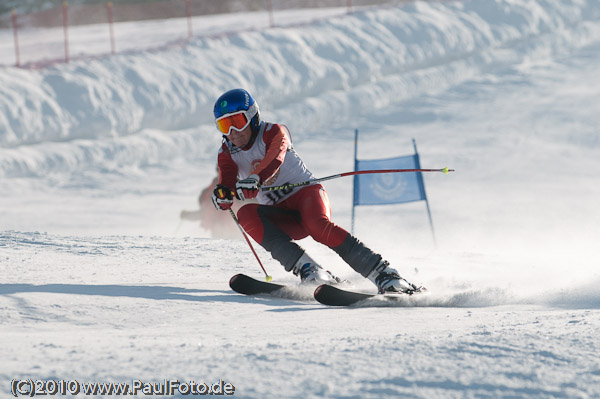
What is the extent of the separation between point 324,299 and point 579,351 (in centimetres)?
159

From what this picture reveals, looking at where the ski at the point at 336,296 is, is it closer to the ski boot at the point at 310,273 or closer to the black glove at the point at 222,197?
the ski boot at the point at 310,273

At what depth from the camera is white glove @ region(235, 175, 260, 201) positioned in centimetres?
443

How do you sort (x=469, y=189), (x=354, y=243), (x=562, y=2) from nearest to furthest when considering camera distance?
(x=354, y=243) → (x=469, y=189) → (x=562, y=2)

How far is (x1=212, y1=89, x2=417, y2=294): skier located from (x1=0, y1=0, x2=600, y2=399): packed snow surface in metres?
0.34

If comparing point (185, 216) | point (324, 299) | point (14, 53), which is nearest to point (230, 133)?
point (324, 299)

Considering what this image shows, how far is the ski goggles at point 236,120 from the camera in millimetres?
4680

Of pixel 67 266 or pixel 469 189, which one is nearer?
pixel 67 266

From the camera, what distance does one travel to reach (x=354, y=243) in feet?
14.6

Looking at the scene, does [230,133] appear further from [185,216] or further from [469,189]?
[469,189]

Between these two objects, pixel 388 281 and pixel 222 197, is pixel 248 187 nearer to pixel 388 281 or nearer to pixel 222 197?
pixel 222 197

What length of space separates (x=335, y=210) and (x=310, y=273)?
708 cm

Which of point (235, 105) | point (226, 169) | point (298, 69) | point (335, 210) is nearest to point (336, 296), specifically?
point (226, 169)

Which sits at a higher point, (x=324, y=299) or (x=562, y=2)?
(x=562, y=2)

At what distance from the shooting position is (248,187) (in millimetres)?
4426
